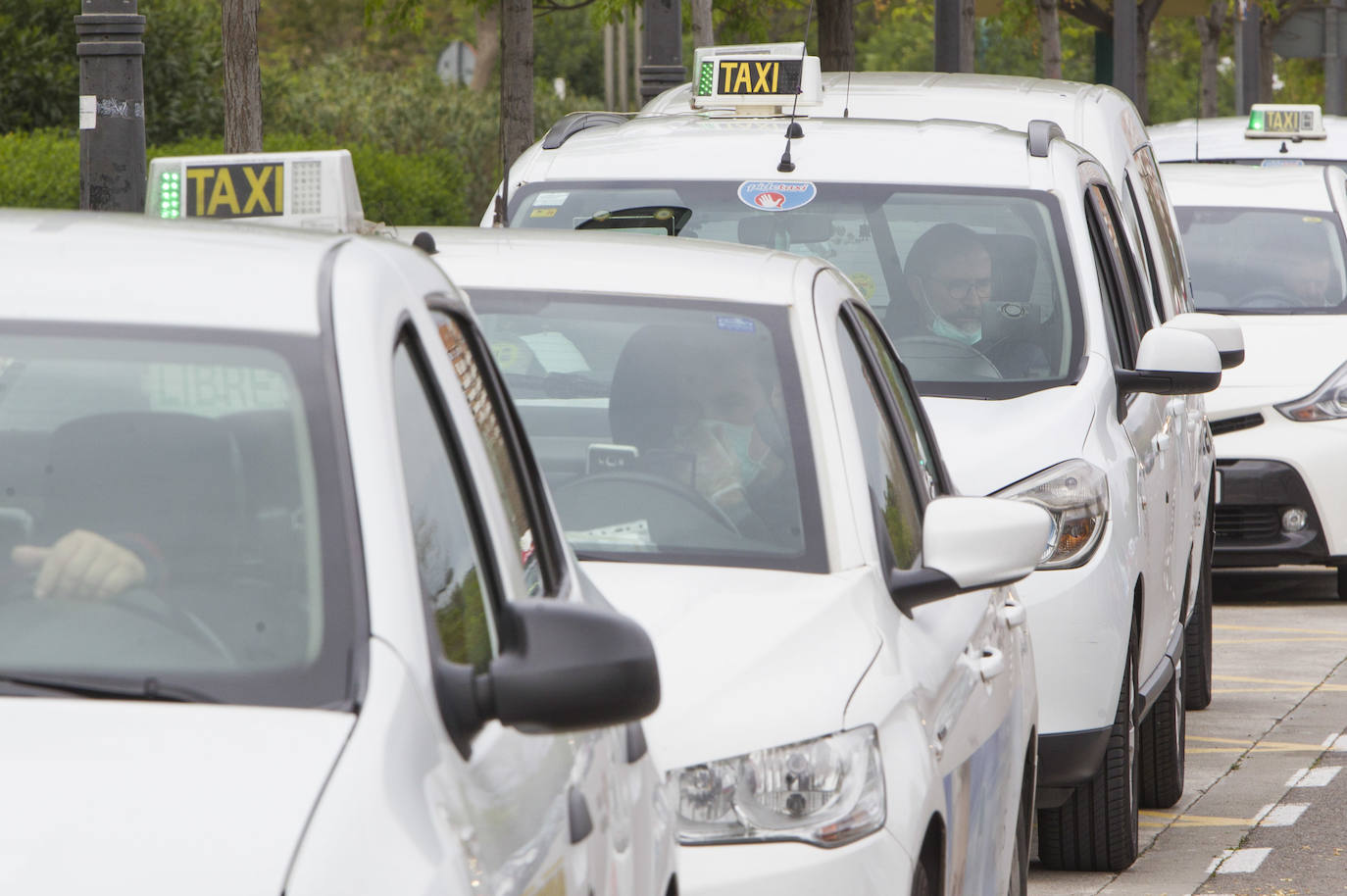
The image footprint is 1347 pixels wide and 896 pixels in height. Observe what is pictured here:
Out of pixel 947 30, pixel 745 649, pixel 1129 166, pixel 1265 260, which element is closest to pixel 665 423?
pixel 745 649

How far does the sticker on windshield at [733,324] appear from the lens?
4.84 m

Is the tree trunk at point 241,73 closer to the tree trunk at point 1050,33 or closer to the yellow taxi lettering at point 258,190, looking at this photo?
the yellow taxi lettering at point 258,190

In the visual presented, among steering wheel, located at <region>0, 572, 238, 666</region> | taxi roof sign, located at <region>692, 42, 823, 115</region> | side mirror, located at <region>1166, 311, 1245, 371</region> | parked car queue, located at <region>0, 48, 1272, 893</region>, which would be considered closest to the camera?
steering wheel, located at <region>0, 572, 238, 666</region>

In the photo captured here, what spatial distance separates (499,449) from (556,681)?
0.88 meters

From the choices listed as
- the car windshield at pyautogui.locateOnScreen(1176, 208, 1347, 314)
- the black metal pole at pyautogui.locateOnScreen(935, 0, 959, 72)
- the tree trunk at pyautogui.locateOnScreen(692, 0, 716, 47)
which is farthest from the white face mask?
the black metal pole at pyautogui.locateOnScreen(935, 0, 959, 72)

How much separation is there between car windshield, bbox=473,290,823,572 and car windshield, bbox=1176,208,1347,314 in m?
8.64

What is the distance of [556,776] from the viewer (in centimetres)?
281

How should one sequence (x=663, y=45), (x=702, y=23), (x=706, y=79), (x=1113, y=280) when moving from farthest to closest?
1. (x=702, y=23)
2. (x=663, y=45)
3. (x=706, y=79)
4. (x=1113, y=280)

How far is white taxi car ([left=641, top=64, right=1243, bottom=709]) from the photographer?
8211 millimetres

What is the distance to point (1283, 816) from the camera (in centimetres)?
754

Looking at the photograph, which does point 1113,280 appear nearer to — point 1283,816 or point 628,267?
point 1283,816

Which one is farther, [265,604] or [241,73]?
[241,73]

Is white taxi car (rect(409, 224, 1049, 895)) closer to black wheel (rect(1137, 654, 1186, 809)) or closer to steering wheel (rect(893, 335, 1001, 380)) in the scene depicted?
steering wheel (rect(893, 335, 1001, 380))

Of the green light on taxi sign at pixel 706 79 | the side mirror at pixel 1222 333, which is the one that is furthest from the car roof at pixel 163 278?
the green light on taxi sign at pixel 706 79
